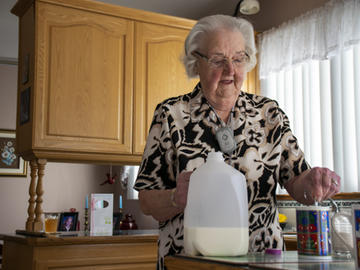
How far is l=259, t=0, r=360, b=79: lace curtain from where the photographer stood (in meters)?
2.81

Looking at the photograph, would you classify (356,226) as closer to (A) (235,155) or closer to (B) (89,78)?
(A) (235,155)

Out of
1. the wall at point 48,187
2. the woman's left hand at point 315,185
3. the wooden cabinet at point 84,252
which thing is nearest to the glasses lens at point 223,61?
the woman's left hand at point 315,185

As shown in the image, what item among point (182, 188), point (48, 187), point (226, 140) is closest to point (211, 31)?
point (226, 140)

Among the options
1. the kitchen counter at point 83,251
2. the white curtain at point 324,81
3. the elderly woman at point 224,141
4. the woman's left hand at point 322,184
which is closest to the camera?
the woman's left hand at point 322,184

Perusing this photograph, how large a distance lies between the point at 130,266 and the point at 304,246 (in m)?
1.97

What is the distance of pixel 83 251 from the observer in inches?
106

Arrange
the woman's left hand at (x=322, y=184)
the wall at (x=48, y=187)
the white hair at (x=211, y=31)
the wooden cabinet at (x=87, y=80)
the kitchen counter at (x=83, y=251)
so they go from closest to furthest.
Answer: the woman's left hand at (x=322, y=184) → the white hair at (x=211, y=31) → the kitchen counter at (x=83, y=251) → the wooden cabinet at (x=87, y=80) → the wall at (x=48, y=187)

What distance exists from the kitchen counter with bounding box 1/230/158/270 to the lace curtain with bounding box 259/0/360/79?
148 centimetres

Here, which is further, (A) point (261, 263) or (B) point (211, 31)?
(B) point (211, 31)

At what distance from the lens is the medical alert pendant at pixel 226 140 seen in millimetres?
1304

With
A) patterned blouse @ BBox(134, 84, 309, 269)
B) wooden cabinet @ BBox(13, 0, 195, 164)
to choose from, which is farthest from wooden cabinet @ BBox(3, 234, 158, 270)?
patterned blouse @ BBox(134, 84, 309, 269)

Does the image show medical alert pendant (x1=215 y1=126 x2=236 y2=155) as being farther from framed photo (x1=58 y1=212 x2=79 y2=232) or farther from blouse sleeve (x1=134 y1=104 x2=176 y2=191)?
framed photo (x1=58 y1=212 x2=79 y2=232)

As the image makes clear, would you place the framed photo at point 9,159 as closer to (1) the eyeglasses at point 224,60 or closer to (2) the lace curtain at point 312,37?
(2) the lace curtain at point 312,37

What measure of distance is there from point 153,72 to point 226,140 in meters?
2.08
